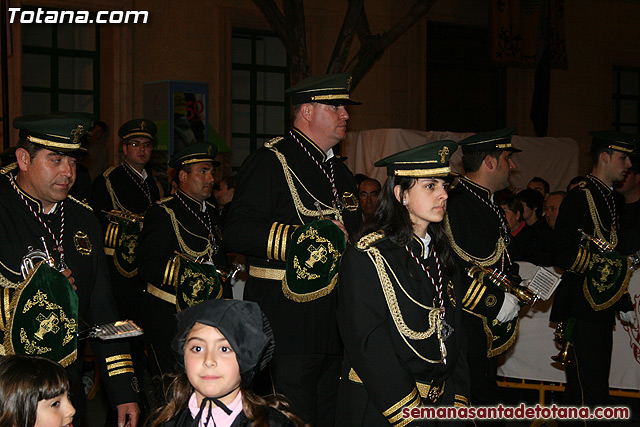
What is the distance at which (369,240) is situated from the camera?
3.97 m

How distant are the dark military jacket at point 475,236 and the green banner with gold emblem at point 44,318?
2.48 metres

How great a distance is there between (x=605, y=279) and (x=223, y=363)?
13.7 ft

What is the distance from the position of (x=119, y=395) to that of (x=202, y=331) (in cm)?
134

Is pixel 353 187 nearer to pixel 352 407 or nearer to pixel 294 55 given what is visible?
pixel 352 407

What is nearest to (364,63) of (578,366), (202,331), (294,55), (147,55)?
(294,55)

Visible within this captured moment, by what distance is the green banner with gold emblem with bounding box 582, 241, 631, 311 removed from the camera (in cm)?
648

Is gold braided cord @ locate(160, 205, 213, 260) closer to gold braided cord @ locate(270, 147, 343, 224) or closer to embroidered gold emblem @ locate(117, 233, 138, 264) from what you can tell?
embroidered gold emblem @ locate(117, 233, 138, 264)

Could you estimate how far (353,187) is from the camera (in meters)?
5.22

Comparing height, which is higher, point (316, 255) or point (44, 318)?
point (316, 255)

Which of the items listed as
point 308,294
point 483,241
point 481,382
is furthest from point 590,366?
point 308,294

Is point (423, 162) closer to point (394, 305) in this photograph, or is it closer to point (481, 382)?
point (394, 305)

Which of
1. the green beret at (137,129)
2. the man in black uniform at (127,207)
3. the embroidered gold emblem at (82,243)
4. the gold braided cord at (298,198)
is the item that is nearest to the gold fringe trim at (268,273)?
the gold braided cord at (298,198)

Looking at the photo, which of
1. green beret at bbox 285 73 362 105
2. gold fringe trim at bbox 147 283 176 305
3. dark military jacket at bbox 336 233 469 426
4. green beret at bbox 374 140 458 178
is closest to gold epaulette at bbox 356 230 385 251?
dark military jacket at bbox 336 233 469 426
